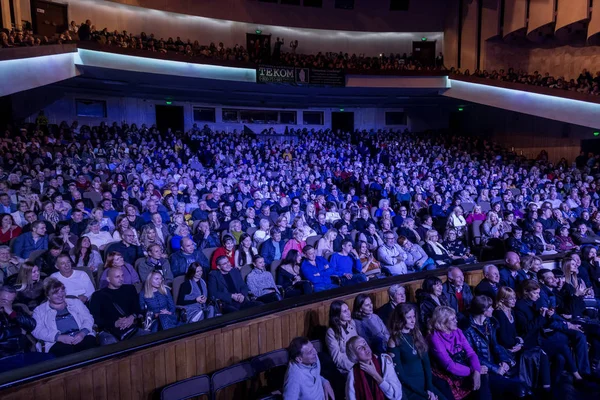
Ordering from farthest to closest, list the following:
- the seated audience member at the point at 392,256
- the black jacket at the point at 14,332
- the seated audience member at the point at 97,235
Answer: the seated audience member at the point at 392,256, the seated audience member at the point at 97,235, the black jacket at the point at 14,332

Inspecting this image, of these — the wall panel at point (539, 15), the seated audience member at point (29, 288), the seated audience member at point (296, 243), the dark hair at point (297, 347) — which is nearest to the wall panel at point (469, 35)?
the wall panel at point (539, 15)

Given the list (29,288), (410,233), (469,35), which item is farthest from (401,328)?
(469,35)

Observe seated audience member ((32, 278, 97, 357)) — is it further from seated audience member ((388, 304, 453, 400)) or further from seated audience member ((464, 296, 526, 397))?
seated audience member ((464, 296, 526, 397))

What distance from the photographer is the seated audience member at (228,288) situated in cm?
355

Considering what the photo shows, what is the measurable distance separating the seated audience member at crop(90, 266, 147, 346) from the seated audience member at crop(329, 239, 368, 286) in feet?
7.03

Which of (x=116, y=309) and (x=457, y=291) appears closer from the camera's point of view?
(x=116, y=309)

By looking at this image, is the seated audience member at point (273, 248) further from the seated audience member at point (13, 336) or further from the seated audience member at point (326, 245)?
the seated audience member at point (13, 336)

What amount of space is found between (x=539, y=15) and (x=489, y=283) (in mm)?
12970

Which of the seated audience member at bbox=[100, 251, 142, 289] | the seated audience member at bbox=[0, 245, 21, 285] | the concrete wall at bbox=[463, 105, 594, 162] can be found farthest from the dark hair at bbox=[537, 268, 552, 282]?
the concrete wall at bbox=[463, 105, 594, 162]

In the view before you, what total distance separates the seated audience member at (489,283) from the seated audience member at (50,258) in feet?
12.4

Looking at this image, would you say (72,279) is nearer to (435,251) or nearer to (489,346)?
(489,346)

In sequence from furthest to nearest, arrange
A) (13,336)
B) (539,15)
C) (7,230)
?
(539,15) < (7,230) < (13,336)

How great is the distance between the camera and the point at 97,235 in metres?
4.66

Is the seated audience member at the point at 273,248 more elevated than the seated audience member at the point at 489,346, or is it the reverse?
the seated audience member at the point at 273,248
